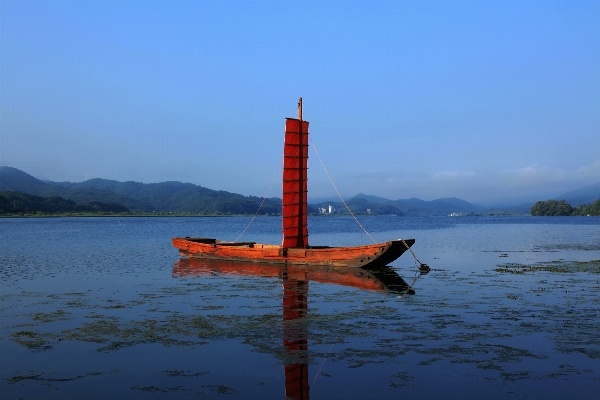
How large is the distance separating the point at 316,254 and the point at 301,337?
1906 cm

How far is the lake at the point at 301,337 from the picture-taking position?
1161cm

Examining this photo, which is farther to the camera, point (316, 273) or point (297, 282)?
point (316, 273)

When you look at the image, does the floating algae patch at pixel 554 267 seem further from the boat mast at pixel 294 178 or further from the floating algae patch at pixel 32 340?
the floating algae patch at pixel 32 340

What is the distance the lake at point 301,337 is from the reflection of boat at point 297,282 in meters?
0.09

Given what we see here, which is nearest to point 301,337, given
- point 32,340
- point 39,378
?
point 39,378

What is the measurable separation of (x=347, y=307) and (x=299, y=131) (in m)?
17.5

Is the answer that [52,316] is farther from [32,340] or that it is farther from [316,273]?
[316,273]

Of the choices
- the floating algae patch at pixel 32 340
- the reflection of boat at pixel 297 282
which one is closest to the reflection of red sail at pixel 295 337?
the reflection of boat at pixel 297 282

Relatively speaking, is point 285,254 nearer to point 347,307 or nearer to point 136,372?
point 347,307

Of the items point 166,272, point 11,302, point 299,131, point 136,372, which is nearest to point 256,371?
point 136,372

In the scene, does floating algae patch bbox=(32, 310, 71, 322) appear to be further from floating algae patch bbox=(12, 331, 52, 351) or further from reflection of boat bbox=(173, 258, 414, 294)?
reflection of boat bbox=(173, 258, 414, 294)

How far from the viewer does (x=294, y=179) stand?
119 ft

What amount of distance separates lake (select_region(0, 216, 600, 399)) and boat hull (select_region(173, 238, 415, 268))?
3.14 metres

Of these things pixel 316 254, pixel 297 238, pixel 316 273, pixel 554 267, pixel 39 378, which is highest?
pixel 297 238
